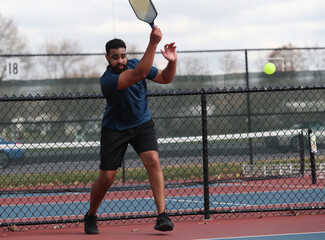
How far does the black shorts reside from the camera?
19.4ft

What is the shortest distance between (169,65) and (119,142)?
838 mm

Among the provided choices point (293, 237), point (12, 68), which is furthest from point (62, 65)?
point (293, 237)

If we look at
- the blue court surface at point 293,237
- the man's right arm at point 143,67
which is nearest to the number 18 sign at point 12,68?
the man's right arm at point 143,67

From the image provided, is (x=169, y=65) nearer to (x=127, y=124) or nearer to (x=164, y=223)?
(x=127, y=124)

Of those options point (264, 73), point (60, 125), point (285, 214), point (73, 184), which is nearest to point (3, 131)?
point (60, 125)

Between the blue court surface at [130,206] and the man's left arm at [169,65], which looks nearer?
the man's left arm at [169,65]

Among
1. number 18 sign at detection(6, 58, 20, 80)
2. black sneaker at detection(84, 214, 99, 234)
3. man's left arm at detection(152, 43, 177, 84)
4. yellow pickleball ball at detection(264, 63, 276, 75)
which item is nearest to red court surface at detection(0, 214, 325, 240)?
black sneaker at detection(84, 214, 99, 234)

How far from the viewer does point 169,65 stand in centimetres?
581

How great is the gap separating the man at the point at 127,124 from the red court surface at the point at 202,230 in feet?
1.07

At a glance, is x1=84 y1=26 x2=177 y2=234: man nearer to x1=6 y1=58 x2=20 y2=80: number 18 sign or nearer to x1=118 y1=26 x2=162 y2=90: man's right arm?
x1=118 y1=26 x2=162 y2=90: man's right arm

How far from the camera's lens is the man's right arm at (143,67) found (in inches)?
207

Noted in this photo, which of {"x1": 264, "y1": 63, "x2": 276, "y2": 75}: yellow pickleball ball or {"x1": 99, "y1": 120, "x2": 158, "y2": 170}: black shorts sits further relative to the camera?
{"x1": 264, "y1": 63, "x2": 276, "y2": 75}: yellow pickleball ball

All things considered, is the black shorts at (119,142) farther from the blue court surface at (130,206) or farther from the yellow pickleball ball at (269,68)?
the yellow pickleball ball at (269,68)

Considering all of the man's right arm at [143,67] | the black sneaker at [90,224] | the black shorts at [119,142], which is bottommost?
the black sneaker at [90,224]
